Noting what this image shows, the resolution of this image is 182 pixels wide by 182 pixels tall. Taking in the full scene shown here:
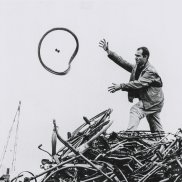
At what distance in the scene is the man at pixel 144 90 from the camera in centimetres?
814

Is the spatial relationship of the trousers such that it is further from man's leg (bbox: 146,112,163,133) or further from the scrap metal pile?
the scrap metal pile

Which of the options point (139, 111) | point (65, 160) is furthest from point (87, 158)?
point (139, 111)

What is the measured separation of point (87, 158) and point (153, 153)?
0.71m

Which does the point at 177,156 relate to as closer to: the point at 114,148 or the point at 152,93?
the point at 114,148

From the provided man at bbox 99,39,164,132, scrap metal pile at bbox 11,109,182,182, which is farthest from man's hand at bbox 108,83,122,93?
scrap metal pile at bbox 11,109,182,182

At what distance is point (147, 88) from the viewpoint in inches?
329

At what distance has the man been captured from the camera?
8.14 m

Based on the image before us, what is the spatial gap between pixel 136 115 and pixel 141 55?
116cm

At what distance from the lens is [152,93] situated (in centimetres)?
844

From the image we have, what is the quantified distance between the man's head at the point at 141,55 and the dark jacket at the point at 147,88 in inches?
3.7

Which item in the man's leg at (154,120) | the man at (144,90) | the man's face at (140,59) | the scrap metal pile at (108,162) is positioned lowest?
the scrap metal pile at (108,162)

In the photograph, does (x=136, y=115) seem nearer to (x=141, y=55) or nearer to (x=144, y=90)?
(x=144, y=90)

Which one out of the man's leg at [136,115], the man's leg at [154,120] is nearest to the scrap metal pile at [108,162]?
the man's leg at [136,115]

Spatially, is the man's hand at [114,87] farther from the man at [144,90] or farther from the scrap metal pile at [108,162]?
the scrap metal pile at [108,162]
